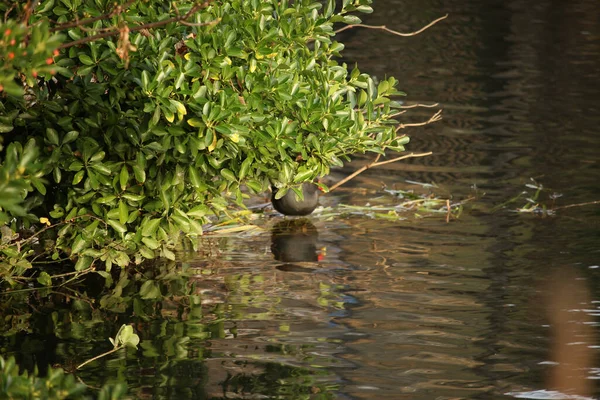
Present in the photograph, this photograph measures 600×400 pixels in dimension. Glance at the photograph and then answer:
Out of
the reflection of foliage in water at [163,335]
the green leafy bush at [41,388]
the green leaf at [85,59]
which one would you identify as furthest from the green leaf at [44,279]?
the green leafy bush at [41,388]

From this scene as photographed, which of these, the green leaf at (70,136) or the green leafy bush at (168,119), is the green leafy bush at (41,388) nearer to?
the green leafy bush at (168,119)

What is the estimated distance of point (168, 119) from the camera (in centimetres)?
620

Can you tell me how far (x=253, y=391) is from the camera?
220 inches

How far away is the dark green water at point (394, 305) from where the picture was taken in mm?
5812

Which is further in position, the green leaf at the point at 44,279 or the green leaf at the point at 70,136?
the green leaf at the point at 44,279

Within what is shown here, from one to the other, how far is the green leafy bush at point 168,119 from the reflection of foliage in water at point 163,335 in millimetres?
249

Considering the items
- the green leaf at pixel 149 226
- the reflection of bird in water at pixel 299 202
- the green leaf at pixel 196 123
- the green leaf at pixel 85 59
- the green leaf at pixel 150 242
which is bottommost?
the green leaf at pixel 150 242

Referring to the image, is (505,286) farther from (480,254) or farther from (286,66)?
(286,66)

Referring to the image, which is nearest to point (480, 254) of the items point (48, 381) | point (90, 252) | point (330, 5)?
point (330, 5)

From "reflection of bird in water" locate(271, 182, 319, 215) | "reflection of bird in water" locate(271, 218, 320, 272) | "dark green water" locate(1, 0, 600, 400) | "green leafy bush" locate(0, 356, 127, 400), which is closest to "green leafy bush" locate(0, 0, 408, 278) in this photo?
"dark green water" locate(1, 0, 600, 400)

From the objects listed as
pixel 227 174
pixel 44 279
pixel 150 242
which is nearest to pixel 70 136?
pixel 150 242

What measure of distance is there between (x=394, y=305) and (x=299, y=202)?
6.59 feet

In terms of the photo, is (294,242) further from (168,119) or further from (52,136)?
(168,119)

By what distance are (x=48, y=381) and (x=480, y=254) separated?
4780mm
